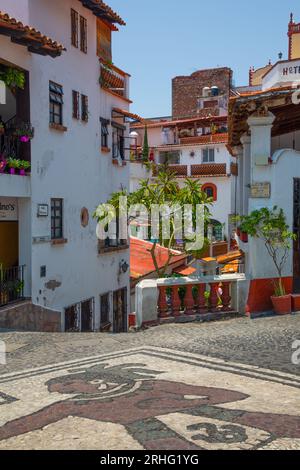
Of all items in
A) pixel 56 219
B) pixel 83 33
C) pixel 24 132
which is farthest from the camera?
pixel 83 33

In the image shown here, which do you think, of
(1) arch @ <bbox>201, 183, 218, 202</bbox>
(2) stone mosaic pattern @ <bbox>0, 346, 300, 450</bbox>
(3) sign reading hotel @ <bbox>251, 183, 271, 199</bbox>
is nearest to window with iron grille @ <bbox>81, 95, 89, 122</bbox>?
(3) sign reading hotel @ <bbox>251, 183, 271, 199</bbox>

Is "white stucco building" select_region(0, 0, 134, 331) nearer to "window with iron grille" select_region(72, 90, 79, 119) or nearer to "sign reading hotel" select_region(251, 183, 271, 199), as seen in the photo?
"window with iron grille" select_region(72, 90, 79, 119)

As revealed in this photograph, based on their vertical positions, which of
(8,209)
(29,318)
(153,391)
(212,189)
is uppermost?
(212,189)

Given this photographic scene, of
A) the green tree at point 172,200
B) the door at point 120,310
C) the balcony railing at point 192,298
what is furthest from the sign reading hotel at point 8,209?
the door at point 120,310

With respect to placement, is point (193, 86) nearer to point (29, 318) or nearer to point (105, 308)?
point (105, 308)

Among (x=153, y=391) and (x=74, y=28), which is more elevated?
(x=74, y=28)

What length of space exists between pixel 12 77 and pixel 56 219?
187 inches

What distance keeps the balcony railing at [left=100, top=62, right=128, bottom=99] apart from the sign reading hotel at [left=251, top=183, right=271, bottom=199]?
9802 mm

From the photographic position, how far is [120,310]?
23359 mm

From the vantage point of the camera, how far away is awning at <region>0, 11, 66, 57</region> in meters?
12.7

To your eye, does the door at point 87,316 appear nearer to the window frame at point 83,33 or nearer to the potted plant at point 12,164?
the potted plant at point 12,164

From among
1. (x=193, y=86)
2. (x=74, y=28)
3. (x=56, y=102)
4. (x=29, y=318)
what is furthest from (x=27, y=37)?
(x=193, y=86)

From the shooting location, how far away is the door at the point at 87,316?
19578mm
